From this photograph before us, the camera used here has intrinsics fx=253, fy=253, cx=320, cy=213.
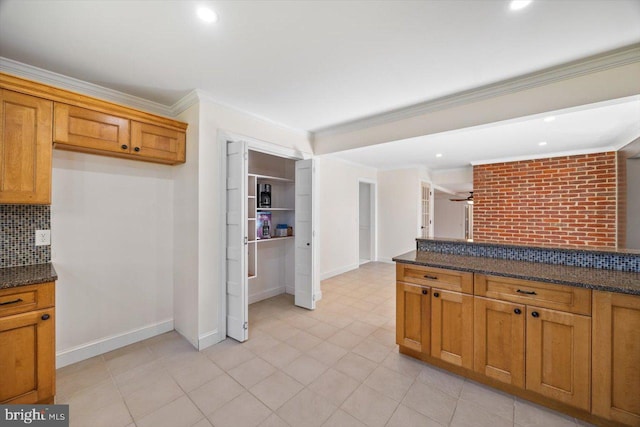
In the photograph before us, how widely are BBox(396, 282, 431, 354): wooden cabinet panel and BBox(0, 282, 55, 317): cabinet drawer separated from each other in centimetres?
265

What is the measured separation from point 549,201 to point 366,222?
359cm

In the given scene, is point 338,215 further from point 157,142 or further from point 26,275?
→ point 26,275

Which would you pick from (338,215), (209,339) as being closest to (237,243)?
(209,339)

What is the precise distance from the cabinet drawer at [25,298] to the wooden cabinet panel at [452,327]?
111 inches

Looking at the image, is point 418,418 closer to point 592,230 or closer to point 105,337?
point 105,337

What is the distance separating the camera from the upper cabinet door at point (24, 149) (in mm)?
1719

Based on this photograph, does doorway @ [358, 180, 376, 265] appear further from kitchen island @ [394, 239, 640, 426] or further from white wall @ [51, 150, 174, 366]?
white wall @ [51, 150, 174, 366]

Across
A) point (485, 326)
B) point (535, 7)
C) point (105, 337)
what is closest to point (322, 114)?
point (535, 7)

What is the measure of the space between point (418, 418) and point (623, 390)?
47.1 inches

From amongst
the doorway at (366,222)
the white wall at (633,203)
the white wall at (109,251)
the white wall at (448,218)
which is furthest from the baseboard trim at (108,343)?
the white wall at (448,218)

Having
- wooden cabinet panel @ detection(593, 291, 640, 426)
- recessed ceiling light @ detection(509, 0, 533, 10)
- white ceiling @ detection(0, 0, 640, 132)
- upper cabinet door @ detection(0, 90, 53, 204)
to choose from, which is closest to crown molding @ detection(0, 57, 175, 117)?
white ceiling @ detection(0, 0, 640, 132)

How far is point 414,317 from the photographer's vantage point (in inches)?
89.1

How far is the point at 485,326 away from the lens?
1922 mm

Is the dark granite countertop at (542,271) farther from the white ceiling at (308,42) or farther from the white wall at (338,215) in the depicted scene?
the white wall at (338,215)
